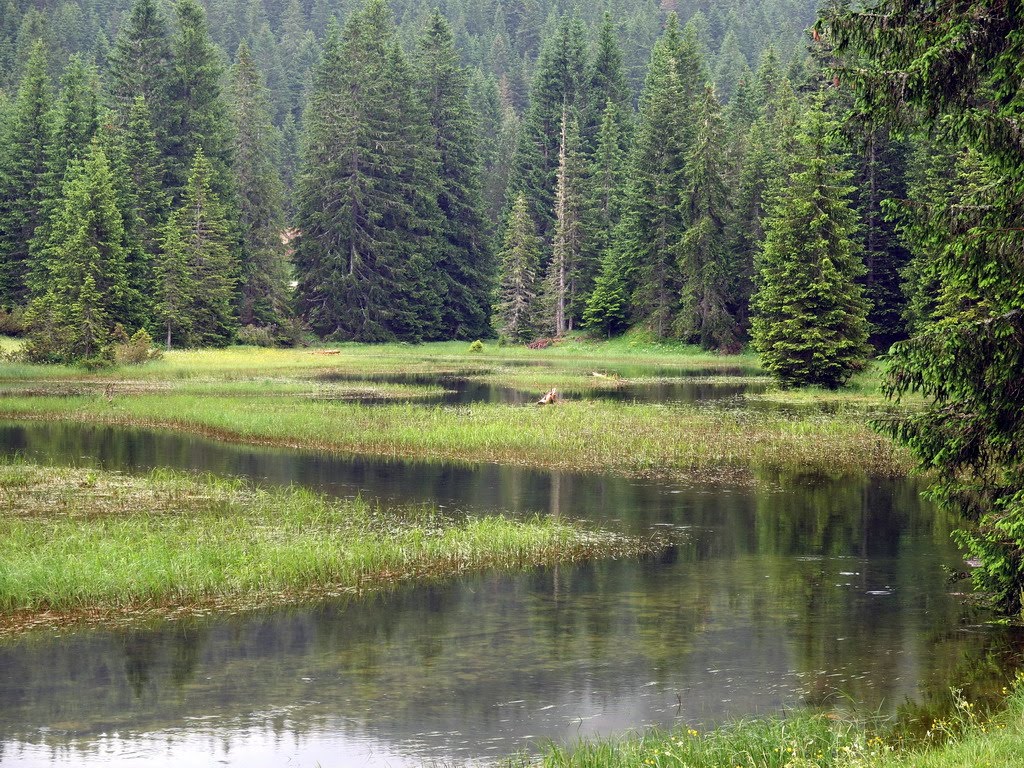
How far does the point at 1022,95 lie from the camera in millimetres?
13594

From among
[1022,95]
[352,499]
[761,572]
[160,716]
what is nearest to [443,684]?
[160,716]

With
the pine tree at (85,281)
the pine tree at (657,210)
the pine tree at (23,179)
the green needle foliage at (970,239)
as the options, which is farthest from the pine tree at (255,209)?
the green needle foliage at (970,239)

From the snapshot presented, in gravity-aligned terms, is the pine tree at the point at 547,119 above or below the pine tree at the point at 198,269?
above

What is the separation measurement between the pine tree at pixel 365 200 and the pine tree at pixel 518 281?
5.35 m

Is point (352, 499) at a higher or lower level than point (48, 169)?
lower

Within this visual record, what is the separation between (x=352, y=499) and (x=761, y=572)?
28.3 ft

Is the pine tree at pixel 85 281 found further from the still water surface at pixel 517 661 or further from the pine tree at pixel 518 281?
the still water surface at pixel 517 661

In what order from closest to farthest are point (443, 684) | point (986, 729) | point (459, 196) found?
point (986, 729)
point (443, 684)
point (459, 196)

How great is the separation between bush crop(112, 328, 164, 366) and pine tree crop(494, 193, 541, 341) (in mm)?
30938

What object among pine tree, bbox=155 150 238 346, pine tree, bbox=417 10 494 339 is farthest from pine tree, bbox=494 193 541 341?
pine tree, bbox=155 150 238 346

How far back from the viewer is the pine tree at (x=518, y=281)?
274ft

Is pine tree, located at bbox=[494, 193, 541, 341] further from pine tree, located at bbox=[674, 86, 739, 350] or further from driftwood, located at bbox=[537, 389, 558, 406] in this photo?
driftwood, located at bbox=[537, 389, 558, 406]

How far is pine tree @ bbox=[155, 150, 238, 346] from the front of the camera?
67.1 meters

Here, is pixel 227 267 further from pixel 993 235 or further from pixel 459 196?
pixel 993 235
